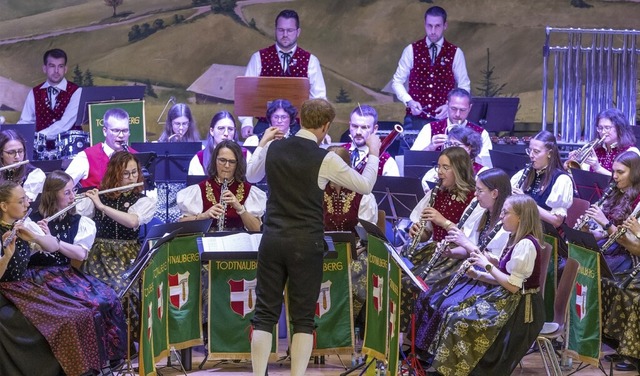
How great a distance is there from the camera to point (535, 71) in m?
12.1

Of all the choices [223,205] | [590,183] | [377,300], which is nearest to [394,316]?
[377,300]

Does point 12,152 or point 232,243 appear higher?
point 12,152

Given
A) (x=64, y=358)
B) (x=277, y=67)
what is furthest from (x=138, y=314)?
(x=277, y=67)

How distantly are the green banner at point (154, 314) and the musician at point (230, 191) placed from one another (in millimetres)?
791

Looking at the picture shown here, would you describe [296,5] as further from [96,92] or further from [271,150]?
[271,150]

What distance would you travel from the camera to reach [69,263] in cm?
671

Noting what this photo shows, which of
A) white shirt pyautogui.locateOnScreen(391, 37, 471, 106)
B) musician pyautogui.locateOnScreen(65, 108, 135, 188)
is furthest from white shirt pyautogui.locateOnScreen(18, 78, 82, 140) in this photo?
white shirt pyautogui.locateOnScreen(391, 37, 471, 106)

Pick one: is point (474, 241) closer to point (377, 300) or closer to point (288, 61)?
point (377, 300)

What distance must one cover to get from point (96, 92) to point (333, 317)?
3.13 metres

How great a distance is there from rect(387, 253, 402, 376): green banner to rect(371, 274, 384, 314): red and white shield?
219mm

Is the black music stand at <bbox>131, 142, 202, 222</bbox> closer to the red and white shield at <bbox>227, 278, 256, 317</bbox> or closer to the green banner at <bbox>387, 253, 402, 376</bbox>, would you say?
the red and white shield at <bbox>227, 278, 256, 317</bbox>

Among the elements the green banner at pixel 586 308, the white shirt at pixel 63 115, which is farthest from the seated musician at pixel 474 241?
the white shirt at pixel 63 115

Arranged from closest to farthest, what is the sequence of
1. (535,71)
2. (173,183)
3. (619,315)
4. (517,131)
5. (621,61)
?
(619,315) < (173,183) < (621,61) < (517,131) < (535,71)

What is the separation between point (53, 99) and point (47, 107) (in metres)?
0.09
